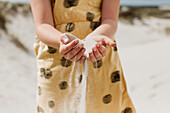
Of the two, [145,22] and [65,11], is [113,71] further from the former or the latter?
[145,22]

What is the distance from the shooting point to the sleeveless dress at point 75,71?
67 centimetres

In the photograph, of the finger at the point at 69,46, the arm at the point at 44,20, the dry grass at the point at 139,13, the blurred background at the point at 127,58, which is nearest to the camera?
the finger at the point at 69,46

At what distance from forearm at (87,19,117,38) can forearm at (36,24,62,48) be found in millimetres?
97

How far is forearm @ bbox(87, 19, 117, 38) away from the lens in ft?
1.99

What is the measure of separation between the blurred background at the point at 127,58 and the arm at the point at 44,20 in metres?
1.27

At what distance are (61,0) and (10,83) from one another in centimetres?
196

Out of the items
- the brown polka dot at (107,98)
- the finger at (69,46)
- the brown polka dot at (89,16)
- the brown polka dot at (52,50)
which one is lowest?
the brown polka dot at (107,98)

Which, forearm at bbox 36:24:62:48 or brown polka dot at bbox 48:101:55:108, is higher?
forearm at bbox 36:24:62:48

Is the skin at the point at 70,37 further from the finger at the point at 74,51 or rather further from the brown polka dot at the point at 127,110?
the brown polka dot at the point at 127,110

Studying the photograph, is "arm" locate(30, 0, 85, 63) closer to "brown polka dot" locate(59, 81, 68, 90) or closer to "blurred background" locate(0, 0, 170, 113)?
"brown polka dot" locate(59, 81, 68, 90)

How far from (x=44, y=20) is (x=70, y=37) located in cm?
14

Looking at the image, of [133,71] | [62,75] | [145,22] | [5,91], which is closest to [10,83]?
[5,91]

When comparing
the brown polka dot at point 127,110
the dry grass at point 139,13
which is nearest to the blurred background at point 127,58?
the dry grass at point 139,13

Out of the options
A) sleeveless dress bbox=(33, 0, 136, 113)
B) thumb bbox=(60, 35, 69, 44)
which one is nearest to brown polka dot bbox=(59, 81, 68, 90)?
sleeveless dress bbox=(33, 0, 136, 113)
